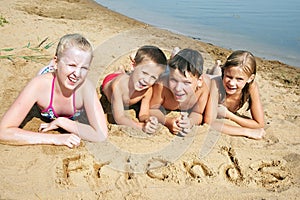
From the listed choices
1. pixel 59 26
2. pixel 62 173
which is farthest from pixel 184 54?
pixel 59 26

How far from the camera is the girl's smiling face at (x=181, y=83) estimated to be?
358 centimetres

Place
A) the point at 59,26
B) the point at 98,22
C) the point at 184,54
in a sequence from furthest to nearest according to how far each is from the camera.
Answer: the point at 98,22
the point at 59,26
the point at 184,54

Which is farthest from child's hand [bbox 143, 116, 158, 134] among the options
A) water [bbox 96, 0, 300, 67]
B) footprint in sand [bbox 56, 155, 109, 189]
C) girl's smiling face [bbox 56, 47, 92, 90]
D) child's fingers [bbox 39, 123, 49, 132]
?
water [bbox 96, 0, 300, 67]

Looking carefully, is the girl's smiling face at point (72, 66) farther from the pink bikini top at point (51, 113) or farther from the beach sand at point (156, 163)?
the beach sand at point (156, 163)

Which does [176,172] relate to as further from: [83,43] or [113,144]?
[83,43]

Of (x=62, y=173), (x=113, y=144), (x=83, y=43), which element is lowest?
(x=62, y=173)

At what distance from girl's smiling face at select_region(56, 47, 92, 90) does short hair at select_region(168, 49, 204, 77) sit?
0.90 m

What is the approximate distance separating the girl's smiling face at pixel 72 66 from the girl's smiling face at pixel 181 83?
2.92 ft

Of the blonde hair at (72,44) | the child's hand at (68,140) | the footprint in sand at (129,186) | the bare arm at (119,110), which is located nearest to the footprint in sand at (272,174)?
the footprint in sand at (129,186)

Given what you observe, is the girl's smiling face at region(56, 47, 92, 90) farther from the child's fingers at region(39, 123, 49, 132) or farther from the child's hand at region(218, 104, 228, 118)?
the child's hand at region(218, 104, 228, 118)

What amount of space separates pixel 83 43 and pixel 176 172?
140 cm

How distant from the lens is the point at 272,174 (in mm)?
3176

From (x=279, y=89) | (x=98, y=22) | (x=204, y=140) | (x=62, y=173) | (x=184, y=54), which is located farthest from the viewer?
(x=98, y=22)

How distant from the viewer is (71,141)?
3.20 m
